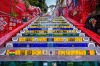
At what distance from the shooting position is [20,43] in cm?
Result: 485

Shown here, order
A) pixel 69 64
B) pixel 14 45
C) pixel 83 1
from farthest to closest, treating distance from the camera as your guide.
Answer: pixel 83 1 < pixel 14 45 < pixel 69 64

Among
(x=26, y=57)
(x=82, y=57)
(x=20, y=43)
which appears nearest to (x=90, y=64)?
(x=82, y=57)

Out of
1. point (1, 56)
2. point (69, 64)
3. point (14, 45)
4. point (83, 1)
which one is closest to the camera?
point (69, 64)

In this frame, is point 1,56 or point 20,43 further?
point 20,43

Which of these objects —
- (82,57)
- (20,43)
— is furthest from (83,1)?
(82,57)

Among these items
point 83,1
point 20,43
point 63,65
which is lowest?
point 63,65

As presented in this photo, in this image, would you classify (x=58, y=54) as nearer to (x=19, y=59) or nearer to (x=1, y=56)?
(x=19, y=59)

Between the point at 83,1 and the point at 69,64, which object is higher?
the point at 83,1

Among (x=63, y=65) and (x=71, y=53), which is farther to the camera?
(x=71, y=53)

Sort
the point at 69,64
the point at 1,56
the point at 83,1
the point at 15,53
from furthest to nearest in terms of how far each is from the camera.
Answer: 1. the point at 83,1
2. the point at 15,53
3. the point at 1,56
4. the point at 69,64

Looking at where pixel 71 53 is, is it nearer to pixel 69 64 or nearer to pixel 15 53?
pixel 69 64

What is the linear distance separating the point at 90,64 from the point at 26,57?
1266mm

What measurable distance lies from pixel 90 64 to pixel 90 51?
64 centimetres

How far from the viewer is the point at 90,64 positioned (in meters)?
3.54
